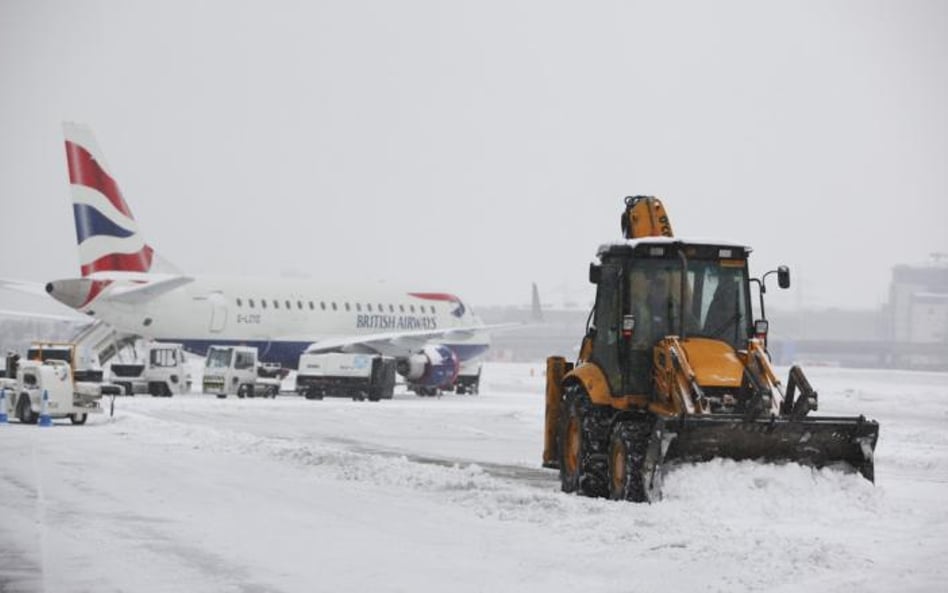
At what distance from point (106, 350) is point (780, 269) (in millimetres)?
39095

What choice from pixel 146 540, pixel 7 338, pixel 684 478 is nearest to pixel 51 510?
pixel 146 540

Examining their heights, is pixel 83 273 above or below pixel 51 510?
above

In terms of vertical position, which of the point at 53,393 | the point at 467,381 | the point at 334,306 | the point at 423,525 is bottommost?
the point at 467,381

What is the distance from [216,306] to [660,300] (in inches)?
1471

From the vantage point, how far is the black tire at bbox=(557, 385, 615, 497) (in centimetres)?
1669

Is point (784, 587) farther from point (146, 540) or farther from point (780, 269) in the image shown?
point (780, 269)

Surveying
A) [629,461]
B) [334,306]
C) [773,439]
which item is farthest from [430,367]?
[773,439]

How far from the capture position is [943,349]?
16900 cm

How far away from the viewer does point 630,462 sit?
51.6ft

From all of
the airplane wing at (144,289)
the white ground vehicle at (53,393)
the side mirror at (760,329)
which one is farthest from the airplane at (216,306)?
the side mirror at (760,329)

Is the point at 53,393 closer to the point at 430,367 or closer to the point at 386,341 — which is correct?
the point at 430,367

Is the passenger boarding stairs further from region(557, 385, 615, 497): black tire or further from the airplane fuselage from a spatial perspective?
region(557, 385, 615, 497): black tire

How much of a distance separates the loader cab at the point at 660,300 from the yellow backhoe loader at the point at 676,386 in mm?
11

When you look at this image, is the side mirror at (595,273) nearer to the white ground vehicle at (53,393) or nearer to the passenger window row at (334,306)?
the white ground vehicle at (53,393)
